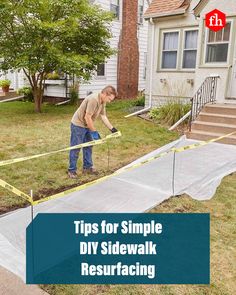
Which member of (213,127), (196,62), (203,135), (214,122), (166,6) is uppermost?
(166,6)

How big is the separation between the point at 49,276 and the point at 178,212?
2.11 metres

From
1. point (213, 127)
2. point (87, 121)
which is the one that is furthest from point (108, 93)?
point (213, 127)

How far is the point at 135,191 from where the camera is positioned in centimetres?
514

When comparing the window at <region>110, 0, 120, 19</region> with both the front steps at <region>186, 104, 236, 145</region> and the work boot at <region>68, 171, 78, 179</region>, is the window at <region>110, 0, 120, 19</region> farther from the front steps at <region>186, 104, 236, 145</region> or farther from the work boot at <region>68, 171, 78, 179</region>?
the work boot at <region>68, 171, 78, 179</region>

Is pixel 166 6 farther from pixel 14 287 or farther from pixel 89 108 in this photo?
pixel 14 287

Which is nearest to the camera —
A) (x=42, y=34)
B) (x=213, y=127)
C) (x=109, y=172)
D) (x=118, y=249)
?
(x=118, y=249)

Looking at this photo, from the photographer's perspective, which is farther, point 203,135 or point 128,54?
point 128,54

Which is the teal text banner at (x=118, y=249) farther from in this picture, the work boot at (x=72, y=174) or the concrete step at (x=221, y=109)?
the concrete step at (x=221, y=109)

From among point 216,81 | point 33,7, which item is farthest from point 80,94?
point 216,81

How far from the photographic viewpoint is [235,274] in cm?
333

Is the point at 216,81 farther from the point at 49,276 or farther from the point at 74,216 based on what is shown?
the point at 49,276

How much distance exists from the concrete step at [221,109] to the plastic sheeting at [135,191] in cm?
230

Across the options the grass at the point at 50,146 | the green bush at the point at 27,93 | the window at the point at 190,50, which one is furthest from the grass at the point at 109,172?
the green bush at the point at 27,93

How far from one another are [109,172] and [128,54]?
14574 mm
